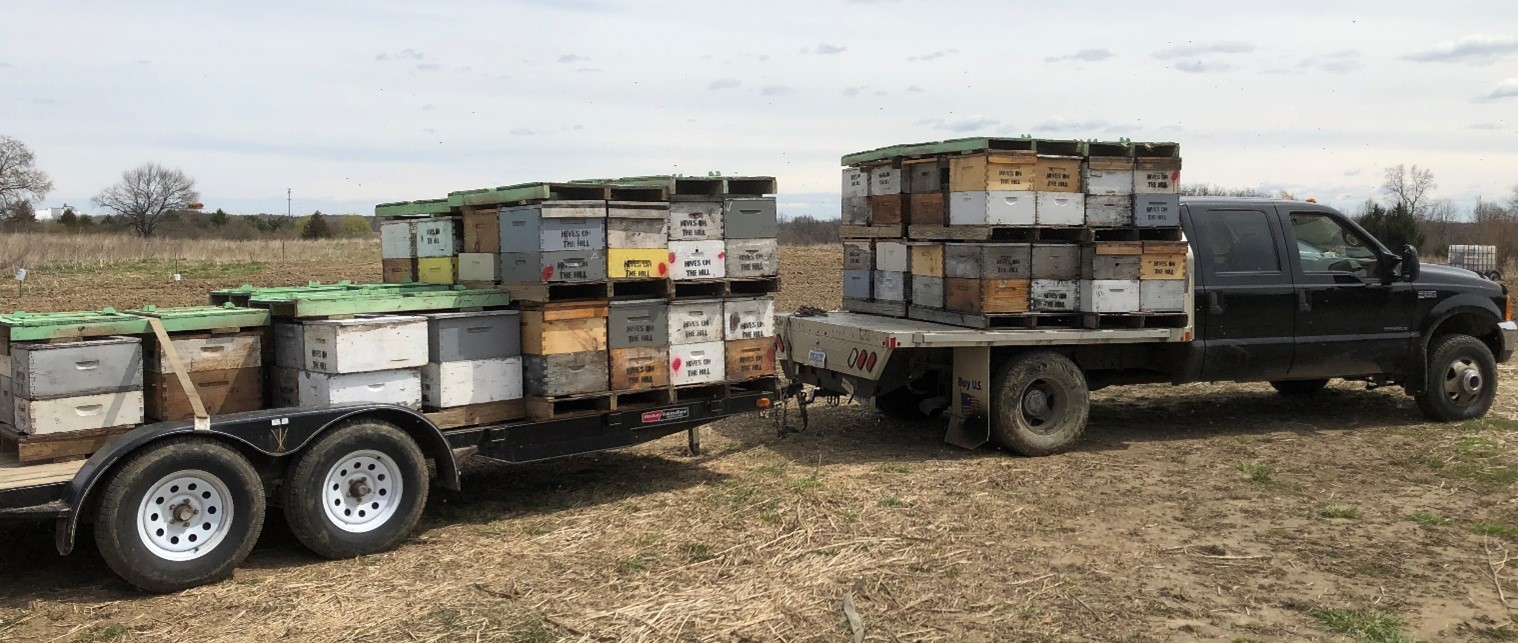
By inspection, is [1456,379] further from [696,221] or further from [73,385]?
[73,385]

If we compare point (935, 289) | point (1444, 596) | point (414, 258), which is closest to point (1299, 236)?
point (935, 289)

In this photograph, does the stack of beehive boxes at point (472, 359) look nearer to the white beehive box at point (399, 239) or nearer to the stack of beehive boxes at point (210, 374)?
the stack of beehive boxes at point (210, 374)

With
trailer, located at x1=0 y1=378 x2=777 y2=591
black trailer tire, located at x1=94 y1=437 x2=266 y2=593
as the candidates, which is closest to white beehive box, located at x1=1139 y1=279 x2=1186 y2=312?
trailer, located at x1=0 y1=378 x2=777 y2=591

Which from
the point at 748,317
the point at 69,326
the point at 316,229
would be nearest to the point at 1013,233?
the point at 748,317

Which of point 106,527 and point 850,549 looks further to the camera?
point 850,549

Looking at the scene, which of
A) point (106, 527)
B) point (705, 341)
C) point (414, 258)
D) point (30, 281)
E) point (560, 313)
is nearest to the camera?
point (106, 527)

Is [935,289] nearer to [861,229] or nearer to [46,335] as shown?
[861,229]

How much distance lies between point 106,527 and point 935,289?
21.2ft

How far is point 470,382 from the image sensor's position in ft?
23.7

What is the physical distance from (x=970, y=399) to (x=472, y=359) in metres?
4.20

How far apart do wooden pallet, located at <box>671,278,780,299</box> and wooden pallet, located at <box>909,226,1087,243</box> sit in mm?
1886

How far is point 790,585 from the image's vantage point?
6.07m

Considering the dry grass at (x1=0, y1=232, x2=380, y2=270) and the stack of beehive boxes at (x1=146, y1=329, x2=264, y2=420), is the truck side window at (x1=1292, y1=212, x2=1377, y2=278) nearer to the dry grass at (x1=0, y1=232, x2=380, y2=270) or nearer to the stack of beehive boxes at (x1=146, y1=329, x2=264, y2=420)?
the stack of beehive boxes at (x1=146, y1=329, x2=264, y2=420)

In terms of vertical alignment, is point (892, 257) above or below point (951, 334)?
above
